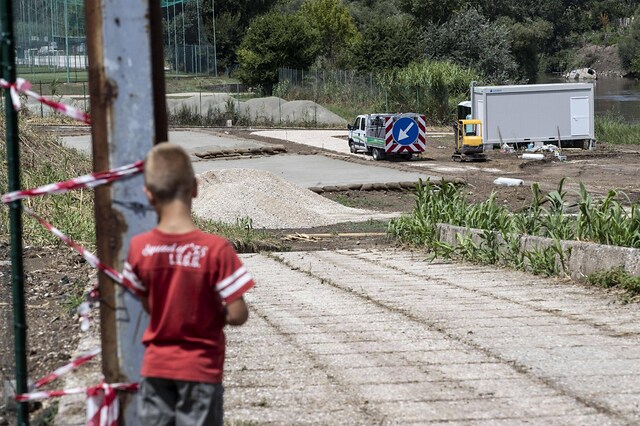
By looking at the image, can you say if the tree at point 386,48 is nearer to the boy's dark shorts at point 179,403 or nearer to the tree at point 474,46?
the tree at point 474,46

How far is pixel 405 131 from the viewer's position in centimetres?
3691

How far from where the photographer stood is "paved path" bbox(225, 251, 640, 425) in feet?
17.6

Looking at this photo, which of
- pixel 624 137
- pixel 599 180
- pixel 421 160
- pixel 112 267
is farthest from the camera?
pixel 624 137

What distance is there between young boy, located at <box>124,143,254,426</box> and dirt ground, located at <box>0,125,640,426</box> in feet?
5.34

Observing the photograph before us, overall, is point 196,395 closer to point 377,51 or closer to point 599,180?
point 599,180

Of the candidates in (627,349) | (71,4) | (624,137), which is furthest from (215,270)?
(71,4)

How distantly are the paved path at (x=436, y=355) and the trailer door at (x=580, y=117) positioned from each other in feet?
107

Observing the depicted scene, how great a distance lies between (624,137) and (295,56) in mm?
31169

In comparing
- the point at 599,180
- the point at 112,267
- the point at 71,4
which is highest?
the point at 71,4

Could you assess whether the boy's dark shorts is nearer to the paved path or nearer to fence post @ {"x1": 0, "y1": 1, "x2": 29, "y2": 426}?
fence post @ {"x1": 0, "y1": 1, "x2": 29, "y2": 426}

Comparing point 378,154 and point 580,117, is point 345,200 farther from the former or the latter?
point 580,117

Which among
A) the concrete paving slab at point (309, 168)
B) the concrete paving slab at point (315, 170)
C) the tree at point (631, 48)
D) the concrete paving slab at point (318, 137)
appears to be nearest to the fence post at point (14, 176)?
the concrete paving slab at point (309, 168)

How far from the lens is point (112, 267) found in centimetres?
425

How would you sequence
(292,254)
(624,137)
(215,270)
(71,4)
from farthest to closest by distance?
(71,4) < (624,137) < (292,254) < (215,270)
